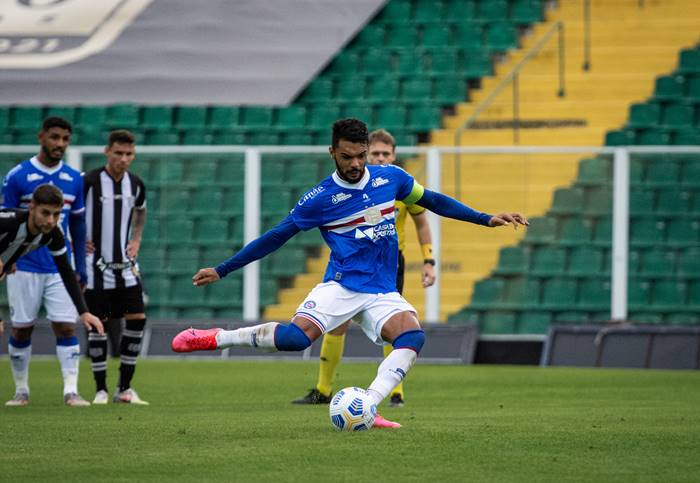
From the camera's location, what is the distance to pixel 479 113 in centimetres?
1973

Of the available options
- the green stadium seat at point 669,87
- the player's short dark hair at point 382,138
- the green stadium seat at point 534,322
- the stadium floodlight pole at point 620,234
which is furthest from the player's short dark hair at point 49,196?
the green stadium seat at point 669,87

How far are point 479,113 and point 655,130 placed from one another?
254cm

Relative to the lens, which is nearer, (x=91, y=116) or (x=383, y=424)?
(x=383, y=424)

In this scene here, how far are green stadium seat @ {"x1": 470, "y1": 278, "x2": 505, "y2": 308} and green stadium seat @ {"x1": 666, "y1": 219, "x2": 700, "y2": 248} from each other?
2.05m

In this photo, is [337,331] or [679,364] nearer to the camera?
[337,331]

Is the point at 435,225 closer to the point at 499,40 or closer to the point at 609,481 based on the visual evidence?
the point at 499,40

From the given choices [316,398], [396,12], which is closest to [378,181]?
[316,398]

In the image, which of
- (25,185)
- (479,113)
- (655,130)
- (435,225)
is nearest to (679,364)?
(435,225)

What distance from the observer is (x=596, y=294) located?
16203 mm

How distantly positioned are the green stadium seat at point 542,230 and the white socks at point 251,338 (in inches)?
344

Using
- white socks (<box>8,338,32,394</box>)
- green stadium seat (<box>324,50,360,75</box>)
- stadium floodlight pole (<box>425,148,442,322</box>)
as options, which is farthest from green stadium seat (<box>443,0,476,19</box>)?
white socks (<box>8,338,32,394</box>)

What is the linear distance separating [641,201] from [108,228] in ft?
25.2

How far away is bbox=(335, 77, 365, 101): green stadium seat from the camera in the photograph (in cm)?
2066

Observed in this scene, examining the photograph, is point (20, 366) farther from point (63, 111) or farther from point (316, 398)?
point (63, 111)
